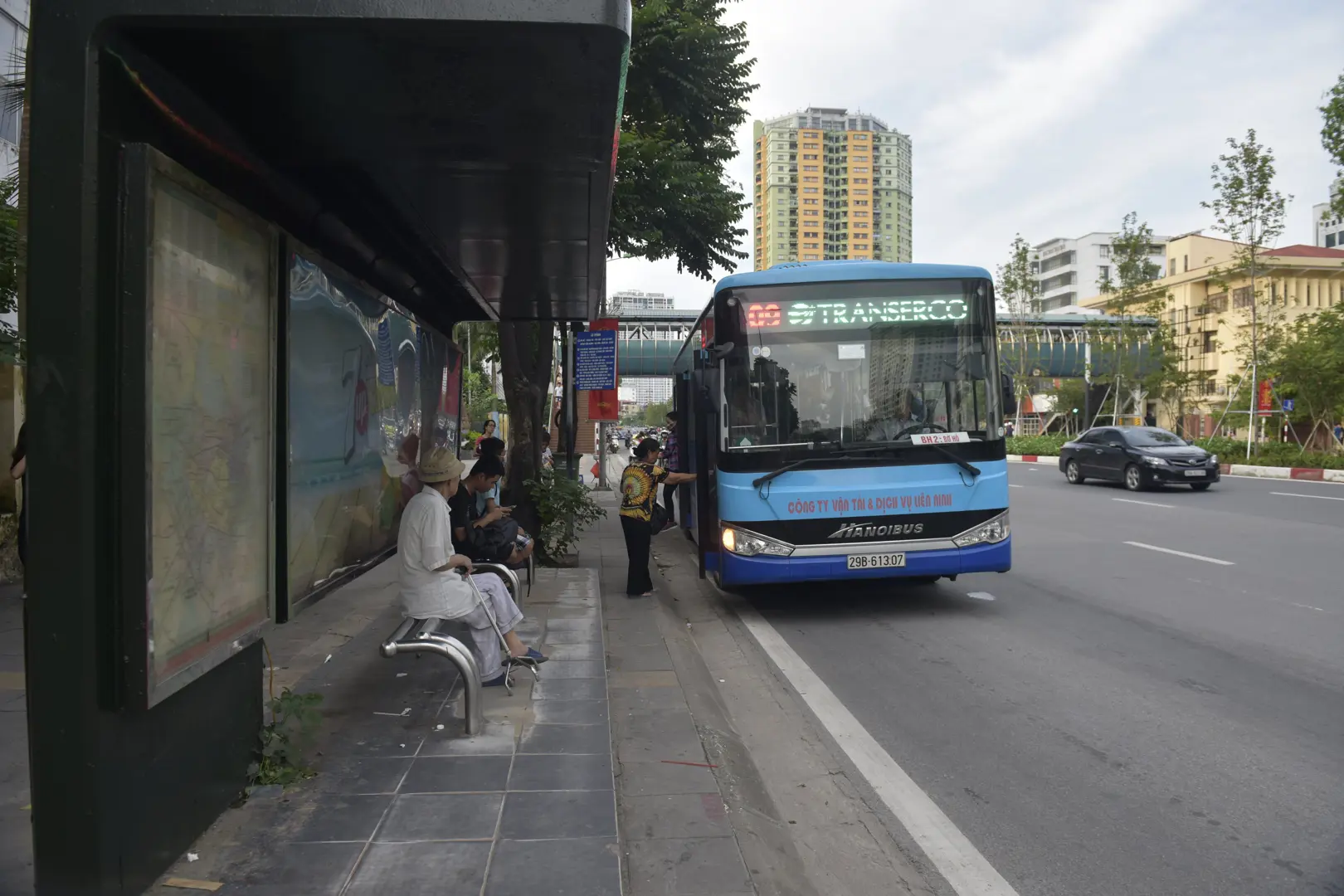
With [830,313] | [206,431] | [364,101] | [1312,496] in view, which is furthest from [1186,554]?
[206,431]

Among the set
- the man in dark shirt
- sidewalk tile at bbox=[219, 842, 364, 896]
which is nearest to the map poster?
sidewalk tile at bbox=[219, 842, 364, 896]

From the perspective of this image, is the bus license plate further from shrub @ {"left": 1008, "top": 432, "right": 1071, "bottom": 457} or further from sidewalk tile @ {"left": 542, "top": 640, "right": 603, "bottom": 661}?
shrub @ {"left": 1008, "top": 432, "right": 1071, "bottom": 457}

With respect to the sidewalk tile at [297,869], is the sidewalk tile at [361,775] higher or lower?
lower

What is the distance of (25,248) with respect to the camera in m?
2.70

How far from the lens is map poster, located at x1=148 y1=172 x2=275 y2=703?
300cm

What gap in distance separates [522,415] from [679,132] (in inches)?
195

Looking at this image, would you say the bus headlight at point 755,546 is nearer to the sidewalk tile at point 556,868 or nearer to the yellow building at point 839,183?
the sidewalk tile at point 556,868

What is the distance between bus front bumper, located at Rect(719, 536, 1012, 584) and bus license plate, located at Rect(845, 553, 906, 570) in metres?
0.02

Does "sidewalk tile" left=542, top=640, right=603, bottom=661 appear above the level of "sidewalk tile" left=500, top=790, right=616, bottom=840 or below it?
below

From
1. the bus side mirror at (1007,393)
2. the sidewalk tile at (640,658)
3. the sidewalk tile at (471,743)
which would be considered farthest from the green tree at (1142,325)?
the sidewalk tile at (471,743)

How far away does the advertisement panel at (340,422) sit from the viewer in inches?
172

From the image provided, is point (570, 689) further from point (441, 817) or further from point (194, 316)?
point (194, 316)

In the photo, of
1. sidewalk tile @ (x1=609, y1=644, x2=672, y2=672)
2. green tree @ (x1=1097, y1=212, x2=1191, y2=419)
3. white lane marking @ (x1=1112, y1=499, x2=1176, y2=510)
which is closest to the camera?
sidewalk tile @ (x1=609, y1=644, x2=672, y2=672)

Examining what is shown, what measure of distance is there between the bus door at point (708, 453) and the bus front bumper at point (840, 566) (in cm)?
68
